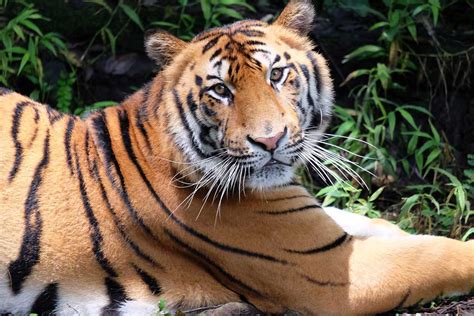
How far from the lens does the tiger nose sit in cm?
287

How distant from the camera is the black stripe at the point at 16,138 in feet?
10.6

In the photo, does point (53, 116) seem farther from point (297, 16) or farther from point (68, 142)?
point (297, 16)

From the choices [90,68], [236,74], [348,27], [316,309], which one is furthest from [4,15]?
[316,309]

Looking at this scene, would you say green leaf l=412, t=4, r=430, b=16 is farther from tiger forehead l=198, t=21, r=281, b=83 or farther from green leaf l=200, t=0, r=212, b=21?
tiger forehead l=198, t=21, r=281, b=83

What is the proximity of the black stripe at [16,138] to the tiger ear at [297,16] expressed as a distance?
1.18 m

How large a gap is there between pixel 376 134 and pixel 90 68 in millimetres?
1929

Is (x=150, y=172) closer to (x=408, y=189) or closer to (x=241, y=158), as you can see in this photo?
(x=241, y=158)

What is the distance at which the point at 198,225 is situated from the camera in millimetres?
3150

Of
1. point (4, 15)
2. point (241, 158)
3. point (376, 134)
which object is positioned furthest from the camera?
point (4, 15)

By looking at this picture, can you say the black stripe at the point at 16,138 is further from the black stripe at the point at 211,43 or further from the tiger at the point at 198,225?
the black stripe at the point at 211,43

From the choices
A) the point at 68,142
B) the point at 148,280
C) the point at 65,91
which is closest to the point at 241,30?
the point at 68,142

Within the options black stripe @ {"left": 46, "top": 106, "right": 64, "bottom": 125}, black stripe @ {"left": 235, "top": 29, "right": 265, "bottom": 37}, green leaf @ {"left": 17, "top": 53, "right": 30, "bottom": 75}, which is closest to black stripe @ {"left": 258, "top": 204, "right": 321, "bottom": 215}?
black stripe @ {"left": 235, "top": 29, "right": 265, "bottom": 37}

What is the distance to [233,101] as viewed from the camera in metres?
3.02

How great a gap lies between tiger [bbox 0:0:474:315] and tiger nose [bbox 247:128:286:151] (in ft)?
0.46
